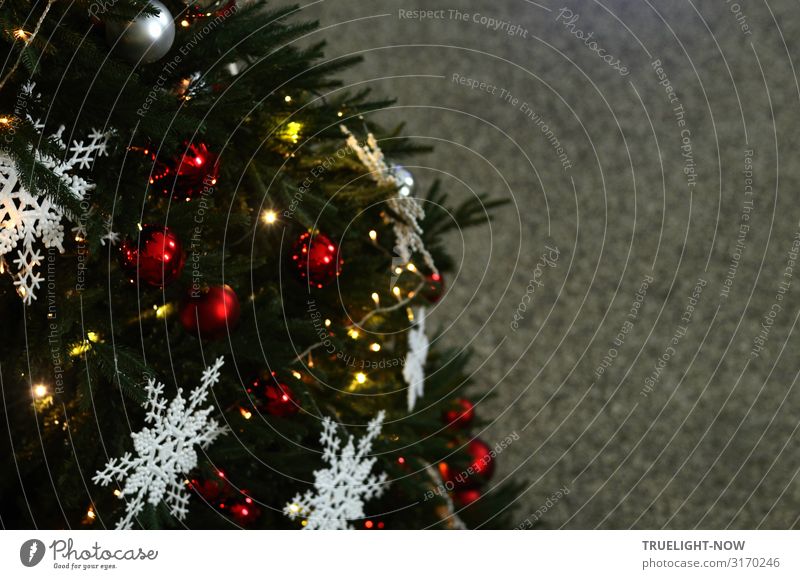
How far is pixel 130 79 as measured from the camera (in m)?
0.46

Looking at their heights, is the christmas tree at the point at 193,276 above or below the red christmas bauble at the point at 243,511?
above

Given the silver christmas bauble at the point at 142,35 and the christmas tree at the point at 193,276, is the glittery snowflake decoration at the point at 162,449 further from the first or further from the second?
the silver christmas bauble at the point at 142,35

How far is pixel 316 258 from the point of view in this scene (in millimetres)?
568

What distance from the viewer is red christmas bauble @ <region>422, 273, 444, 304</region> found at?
2.40 ft

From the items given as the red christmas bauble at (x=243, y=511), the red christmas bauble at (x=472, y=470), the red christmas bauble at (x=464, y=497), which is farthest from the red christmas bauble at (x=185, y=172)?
the red christmas bauble at (x=464, y=497)

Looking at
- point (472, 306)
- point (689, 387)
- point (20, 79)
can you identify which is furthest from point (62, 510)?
point (689, 387)

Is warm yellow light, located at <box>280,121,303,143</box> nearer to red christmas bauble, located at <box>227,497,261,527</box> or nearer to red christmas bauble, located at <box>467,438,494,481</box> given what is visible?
red christmas bauble, located at <box>227,497,261,527</box>

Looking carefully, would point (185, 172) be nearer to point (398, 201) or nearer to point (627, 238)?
point (398, 201)

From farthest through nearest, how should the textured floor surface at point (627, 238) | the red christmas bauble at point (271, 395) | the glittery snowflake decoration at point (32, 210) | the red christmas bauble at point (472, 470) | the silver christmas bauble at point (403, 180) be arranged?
the textured floor surface at point (627, 238) < the red christmas bauble at point (472, 470) < the silver christmas bauble at point (403, 180) < the red christmas bauble at point (271, 395) < the glittery snowflake decoration at point (32, 210)

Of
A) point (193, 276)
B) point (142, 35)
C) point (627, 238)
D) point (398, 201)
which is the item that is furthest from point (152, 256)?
point (627, 238)

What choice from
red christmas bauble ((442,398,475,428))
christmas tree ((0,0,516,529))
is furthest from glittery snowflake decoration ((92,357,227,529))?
red christmas bauble ((442,398,475,428))

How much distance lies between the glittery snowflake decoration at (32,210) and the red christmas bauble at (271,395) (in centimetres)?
17

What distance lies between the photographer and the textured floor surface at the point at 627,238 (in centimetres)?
126

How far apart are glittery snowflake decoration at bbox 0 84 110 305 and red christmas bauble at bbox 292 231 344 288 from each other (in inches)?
6.3
